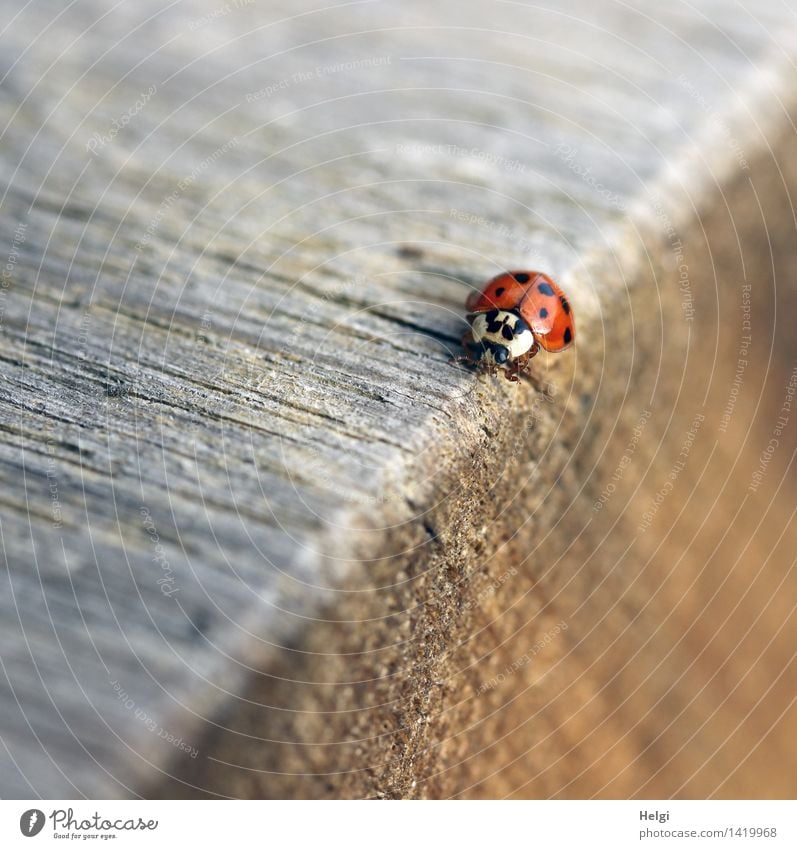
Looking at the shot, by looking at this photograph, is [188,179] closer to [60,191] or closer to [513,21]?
[60,191]

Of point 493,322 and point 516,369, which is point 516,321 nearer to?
point 493,322
